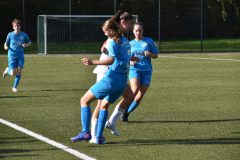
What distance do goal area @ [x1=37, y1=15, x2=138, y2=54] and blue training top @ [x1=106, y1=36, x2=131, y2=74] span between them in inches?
1165

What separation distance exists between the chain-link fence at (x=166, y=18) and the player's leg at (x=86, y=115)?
32.0 metres

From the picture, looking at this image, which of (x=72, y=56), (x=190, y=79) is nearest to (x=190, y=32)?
(x=72, y=56)

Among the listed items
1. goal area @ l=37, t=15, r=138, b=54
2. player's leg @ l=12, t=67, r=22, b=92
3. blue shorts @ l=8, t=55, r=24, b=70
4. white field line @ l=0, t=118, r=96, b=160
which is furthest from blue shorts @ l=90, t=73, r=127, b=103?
goal area @ l=37, t=15, r=138, b=54

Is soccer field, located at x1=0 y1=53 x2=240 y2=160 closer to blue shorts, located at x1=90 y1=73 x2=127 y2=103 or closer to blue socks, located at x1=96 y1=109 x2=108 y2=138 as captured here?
blue socks, located at x1=96 y1=109 x2=108 y2=138

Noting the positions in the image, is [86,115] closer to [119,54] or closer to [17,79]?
[119,54]

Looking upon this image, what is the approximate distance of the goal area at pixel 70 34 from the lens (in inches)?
1583

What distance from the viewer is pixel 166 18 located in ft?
151

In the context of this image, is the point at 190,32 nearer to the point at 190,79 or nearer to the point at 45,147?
the point at 190,79

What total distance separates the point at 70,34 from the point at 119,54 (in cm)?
3123

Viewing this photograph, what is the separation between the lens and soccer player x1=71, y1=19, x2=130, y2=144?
32.7ft

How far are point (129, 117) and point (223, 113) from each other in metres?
1.89

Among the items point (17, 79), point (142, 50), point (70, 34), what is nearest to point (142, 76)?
point (142, 50)

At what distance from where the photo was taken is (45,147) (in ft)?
32.8

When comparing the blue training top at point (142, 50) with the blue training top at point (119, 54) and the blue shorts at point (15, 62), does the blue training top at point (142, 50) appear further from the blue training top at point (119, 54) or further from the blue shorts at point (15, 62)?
the blue shorts at point (15, 62)
